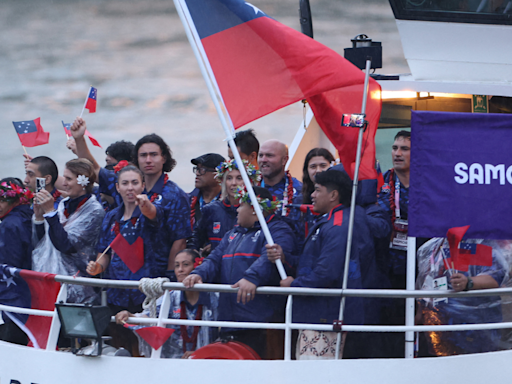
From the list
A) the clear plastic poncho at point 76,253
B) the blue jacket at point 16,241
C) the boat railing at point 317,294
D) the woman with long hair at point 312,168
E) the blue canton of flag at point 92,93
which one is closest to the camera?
the boat railing at point 317,294

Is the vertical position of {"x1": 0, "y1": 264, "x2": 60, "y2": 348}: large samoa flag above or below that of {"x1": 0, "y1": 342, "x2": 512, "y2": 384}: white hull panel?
above

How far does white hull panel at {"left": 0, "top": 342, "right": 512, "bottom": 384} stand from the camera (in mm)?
4098

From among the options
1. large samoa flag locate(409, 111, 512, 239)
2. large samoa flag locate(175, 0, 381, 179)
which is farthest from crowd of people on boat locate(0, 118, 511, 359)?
large samoa flag locate(175, 0, 381, 179)

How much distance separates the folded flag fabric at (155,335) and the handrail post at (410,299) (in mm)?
1553

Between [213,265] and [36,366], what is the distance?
1.40 m

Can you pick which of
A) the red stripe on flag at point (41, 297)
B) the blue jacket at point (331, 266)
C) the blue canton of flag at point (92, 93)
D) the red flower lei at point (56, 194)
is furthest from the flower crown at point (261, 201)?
the blue canton of flag at point (92, 93)

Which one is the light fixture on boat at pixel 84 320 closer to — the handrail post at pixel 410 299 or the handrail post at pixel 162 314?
the handrail post at pixel 162 314

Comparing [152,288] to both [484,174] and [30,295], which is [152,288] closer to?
[30,295]

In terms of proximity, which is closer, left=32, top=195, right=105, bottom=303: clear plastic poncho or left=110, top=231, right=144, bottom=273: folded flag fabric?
left=110, top=231, right=144, bottom=273: folded flag fabric

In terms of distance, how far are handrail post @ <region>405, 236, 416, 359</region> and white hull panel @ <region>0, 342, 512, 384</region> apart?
0.19m

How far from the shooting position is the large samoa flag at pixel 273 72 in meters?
4.59

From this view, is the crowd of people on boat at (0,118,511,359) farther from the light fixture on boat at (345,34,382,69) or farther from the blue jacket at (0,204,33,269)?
the light fixture on boat at (345,34,382,69)

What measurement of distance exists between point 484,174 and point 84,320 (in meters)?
2.69

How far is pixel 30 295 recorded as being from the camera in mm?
5000
